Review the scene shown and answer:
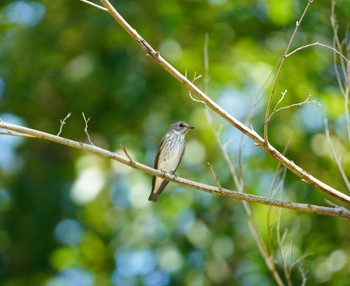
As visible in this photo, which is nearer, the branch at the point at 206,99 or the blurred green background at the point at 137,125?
the branch at the point at 206,99

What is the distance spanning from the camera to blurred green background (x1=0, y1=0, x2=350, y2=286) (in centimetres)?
1027

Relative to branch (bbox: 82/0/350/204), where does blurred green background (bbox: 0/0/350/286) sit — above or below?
below

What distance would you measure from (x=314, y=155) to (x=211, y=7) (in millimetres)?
2491

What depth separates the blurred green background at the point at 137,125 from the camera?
10.3 m

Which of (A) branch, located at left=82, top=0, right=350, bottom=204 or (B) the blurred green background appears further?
(B) the blurred green background

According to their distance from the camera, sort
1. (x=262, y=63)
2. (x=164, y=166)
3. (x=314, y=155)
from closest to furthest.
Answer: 1. (x=164, y=166)
2. (x=314, y=155)
3. (x=262, y=63)

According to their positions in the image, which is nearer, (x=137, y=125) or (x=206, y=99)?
(x=206, y=99)

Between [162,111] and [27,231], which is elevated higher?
[162,111]

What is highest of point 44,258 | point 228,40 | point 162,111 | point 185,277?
point 228,40

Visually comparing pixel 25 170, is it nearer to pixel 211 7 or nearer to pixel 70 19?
pixel 70 19

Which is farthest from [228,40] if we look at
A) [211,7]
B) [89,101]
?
[89,101]

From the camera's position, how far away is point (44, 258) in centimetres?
1112

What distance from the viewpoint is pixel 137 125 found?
11391 millimetres

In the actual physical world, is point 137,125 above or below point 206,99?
below
